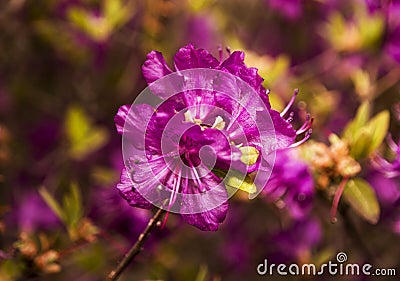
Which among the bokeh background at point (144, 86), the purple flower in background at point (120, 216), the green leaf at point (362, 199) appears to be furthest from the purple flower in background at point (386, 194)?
the purple flower in background at point (120, 216)

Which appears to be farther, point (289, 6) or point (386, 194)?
point (289, 6)

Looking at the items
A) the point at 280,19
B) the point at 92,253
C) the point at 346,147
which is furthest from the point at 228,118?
the point at 280,19

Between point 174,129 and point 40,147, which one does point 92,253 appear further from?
point 174,129

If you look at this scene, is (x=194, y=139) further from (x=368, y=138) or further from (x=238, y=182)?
(x=368, y=138)

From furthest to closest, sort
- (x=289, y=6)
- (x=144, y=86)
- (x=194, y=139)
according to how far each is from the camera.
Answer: (x=144, y=86), (x=289, y=6), (x=194, y=139)

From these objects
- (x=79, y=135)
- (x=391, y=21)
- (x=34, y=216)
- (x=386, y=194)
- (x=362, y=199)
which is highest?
(x=391, y=21)

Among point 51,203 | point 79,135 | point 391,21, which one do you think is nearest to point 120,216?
point 51,203

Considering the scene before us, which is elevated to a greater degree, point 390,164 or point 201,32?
point 390,164

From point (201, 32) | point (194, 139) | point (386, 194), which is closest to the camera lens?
point (194, 139)
